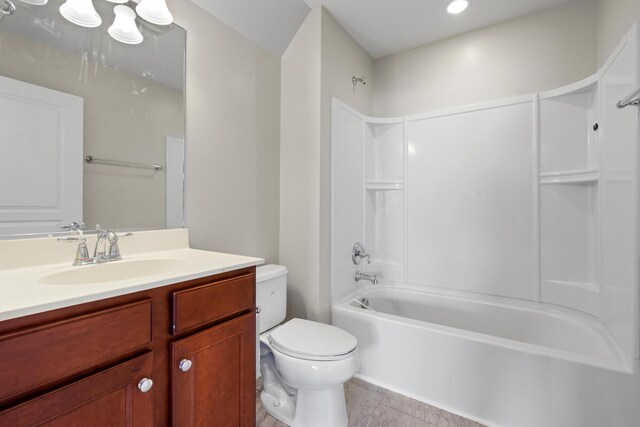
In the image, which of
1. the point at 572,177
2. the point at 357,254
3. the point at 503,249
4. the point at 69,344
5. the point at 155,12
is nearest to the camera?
the point at 69,344

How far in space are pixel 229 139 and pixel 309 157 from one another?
521mm

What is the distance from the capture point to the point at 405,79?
2.44 m

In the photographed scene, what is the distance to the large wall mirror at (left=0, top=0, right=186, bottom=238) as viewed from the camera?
1019 millimetres

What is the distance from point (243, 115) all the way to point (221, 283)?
1.18 metres

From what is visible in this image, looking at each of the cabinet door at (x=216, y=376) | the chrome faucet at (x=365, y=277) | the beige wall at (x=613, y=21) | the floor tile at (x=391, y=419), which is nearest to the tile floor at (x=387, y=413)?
the floor tile at (x=391, y=419)

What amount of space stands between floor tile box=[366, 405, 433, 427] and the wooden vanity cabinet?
721mm

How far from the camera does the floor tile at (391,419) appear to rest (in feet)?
4.74

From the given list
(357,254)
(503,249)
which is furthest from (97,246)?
(503,249)

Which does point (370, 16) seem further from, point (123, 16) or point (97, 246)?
point (97, 246)

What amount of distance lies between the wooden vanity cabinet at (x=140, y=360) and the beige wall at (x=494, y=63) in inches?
82.1

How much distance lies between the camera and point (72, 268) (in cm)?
100

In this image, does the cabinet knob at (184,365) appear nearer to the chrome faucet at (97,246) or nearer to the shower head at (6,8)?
the chrome faucet at (97,246)

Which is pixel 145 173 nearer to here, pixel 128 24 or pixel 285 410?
pixel 128 24

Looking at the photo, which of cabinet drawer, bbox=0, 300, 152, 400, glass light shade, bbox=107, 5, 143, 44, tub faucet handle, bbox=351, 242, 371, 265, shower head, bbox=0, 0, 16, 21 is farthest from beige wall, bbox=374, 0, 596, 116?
cabinet drawer, bbox=0, 300, 152, 400
